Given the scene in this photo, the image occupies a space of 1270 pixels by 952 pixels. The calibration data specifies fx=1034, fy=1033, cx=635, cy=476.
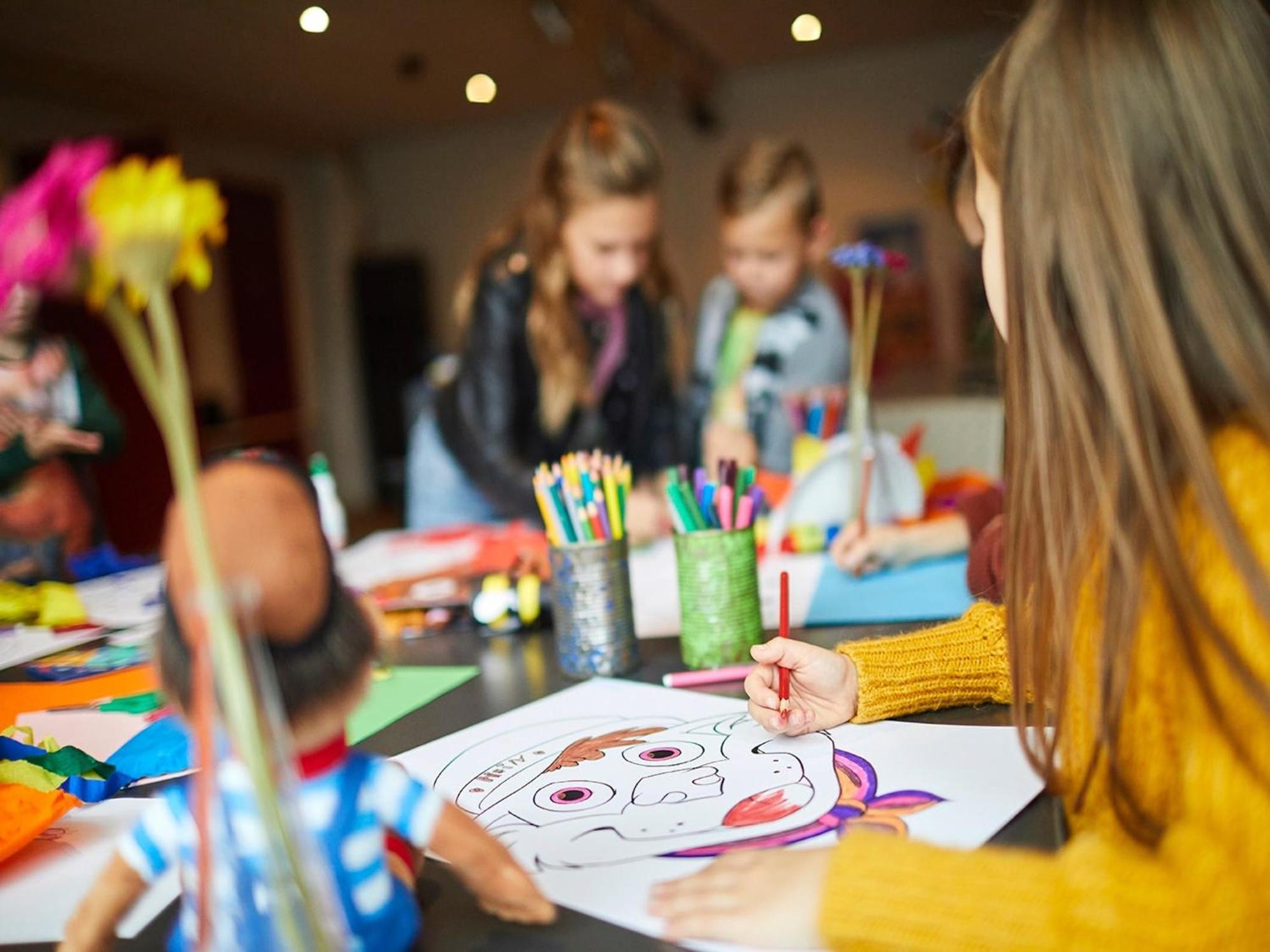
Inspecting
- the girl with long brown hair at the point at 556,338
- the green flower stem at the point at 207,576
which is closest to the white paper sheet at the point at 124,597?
the girl with long brown hair at the point at 556,338

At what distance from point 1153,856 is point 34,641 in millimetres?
1182

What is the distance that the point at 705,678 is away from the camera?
86 centimetres

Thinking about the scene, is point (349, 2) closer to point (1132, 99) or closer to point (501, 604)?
point (501, 604)

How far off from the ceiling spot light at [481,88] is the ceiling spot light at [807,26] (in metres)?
1.38

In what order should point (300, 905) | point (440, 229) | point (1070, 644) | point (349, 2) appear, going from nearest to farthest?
point (300, 905) → point (1070, 644) → point (349, 2) → point (440, 229)

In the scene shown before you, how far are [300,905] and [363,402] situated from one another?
667 centimetres

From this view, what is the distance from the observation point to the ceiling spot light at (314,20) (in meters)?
1.73

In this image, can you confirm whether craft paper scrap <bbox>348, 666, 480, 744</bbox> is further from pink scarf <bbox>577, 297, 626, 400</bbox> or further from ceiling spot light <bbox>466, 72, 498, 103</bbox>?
ceiling spot light <bbox>466, 72, 498, 103</bbox>

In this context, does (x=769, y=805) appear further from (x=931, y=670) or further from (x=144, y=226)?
(x=144, y=226)

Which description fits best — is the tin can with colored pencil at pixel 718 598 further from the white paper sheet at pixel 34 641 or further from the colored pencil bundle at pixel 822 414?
the white paper sheet at pixel 34 641

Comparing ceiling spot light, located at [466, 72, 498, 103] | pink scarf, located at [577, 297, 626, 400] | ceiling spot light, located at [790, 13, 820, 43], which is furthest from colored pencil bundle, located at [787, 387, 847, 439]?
ceiling spot light, located at [466, 72, 498, 103]

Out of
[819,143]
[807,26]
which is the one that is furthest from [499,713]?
[819,143]

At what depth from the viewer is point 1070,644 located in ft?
1.70

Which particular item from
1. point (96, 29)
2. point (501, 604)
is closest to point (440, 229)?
point (96, 29)
